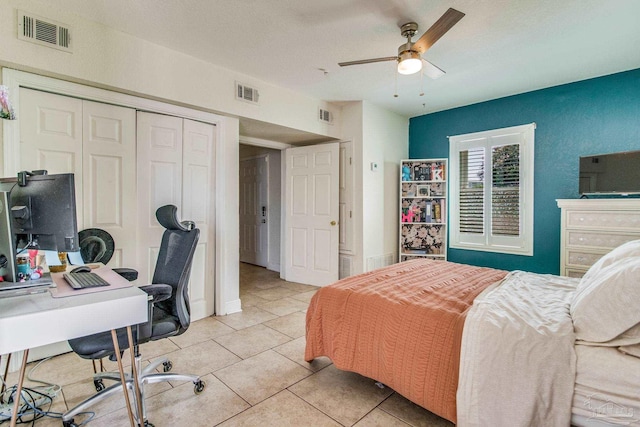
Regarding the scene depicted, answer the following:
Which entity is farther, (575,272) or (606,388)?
(575,272)

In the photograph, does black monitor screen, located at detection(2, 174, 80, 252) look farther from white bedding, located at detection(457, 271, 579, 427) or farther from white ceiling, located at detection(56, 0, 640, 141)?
white bedding, located at detection(457, 271, 579, 427)

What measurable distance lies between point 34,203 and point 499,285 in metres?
2.89

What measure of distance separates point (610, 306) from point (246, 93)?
138 inches

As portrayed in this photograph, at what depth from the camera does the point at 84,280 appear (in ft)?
5.30

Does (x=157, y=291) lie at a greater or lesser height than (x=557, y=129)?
lesser

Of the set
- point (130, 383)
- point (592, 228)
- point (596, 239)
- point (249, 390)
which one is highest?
point (592, 228)

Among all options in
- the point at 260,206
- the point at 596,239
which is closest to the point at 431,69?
the point at 596,239

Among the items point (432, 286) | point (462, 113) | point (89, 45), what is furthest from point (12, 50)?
point (462, 113)

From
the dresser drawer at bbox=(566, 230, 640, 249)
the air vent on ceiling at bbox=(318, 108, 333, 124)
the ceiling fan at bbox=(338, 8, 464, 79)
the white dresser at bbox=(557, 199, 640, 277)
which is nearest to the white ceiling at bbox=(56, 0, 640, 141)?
the ceiling fan at bbox=(338, 8, 464, 79)

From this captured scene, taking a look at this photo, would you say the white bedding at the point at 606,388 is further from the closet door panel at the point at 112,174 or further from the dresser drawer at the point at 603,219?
the closet door panel at the point at 112,174

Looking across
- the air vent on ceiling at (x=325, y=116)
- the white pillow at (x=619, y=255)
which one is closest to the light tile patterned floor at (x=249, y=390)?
the white pillow at (x=619, y=255)

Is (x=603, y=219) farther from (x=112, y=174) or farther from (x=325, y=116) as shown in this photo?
(x=112, y=174)

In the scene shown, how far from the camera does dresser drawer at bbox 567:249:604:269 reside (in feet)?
10.3

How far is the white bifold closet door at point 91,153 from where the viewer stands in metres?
2.41
